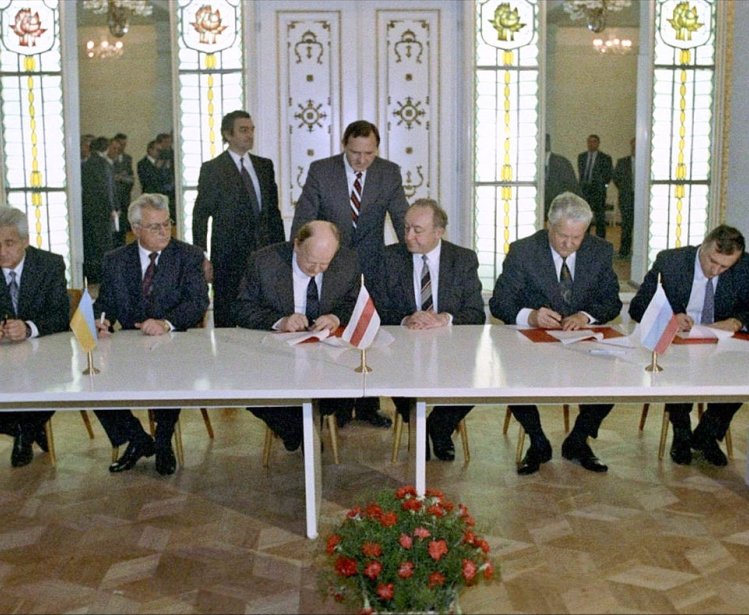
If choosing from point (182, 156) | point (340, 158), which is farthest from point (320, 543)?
point (182, 156)

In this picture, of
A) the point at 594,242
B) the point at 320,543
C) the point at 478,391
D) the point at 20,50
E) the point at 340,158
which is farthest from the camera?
the point at 20,50

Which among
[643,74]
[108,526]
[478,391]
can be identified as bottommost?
[108,526]

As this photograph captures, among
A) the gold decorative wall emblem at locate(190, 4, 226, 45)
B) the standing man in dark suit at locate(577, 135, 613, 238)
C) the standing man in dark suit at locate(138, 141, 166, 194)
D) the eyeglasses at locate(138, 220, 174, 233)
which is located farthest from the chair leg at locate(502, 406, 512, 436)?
the gold decorative wall emblem at locate(190, 4, 226, 45)

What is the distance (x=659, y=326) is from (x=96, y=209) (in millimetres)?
4836

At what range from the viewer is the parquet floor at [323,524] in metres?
3.49

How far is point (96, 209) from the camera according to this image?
24.6ft

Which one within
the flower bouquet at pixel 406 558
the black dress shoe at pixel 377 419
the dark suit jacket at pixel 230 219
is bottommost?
the black dress shoe at pixel 377 419

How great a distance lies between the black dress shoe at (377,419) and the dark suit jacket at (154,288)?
1196 mm

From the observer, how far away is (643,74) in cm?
752

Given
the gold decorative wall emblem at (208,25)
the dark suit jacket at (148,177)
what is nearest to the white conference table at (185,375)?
the dark suit jacket at (148,177)

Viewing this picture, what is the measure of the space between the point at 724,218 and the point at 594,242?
3.13 metres

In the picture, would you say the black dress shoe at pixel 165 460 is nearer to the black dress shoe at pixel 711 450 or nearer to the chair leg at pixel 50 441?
the chair leg at pixel 50 441

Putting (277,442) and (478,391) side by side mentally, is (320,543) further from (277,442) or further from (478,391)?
(277,442)

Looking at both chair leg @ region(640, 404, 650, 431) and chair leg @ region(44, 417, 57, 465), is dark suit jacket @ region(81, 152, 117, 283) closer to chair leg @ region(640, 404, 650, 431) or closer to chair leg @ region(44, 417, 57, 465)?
chair leg @ region(44, 417, 57, 465)
